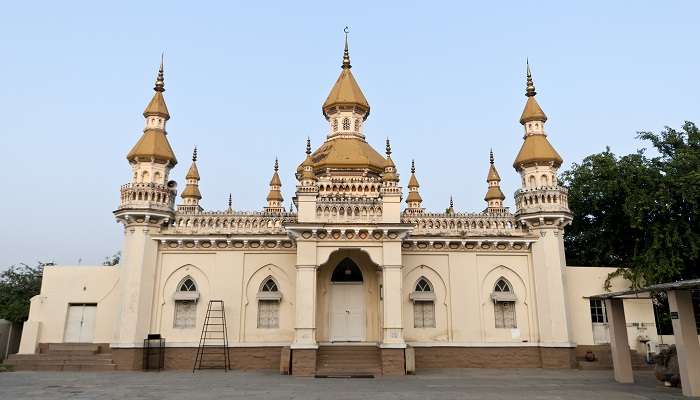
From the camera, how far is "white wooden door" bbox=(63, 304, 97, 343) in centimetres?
1988

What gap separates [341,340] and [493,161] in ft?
64.8

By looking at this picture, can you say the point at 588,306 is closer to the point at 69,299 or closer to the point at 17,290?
the point at 69,299

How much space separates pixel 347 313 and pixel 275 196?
15.4 meters

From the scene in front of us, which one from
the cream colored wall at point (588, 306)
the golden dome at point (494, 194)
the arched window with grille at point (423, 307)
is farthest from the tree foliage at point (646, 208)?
the arched window with grille at point (423, 307)

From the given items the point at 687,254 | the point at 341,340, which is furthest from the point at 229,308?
the point at 687,254

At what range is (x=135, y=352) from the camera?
18.5 m

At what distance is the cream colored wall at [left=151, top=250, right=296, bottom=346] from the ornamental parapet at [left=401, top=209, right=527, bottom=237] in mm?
5431

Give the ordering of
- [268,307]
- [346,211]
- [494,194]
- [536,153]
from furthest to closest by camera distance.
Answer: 1. [494,194]
2. [536,153]
3. [268,307]
4. [346,211]

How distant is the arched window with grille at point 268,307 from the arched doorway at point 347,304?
216 cm

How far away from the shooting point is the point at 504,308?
2038 centimetres

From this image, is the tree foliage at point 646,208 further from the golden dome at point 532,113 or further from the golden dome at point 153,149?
the golden dome at point 153,149

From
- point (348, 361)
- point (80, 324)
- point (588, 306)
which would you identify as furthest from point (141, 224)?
point (588, 306)

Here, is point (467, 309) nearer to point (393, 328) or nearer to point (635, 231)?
point (393, 328)

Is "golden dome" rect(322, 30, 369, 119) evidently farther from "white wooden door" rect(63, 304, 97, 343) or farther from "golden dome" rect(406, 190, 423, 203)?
"white wooden door" rect(63, 304, 97, 343)
